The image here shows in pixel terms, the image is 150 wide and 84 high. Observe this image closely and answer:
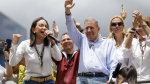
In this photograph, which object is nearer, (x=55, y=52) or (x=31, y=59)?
(x=31, y=59)

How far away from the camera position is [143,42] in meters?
5.17

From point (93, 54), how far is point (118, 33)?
2.30 feet

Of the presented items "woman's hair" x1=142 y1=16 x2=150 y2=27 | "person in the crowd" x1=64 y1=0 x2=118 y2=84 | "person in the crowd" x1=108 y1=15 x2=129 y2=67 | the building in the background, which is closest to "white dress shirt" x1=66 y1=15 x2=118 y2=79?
"person in the crowd" x1=64 y1=0 x2=118 y2=84

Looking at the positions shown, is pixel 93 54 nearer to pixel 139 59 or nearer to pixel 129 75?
pixel 139 59

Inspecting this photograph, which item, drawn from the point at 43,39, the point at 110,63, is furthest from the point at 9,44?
the point at 110,63

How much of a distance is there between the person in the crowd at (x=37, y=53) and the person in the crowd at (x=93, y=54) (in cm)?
42

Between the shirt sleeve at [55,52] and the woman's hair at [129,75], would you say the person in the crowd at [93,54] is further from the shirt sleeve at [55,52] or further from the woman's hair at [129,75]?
the woman's hair at [129,75]

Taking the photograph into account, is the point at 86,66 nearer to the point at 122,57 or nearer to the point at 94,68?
the point at 94,68

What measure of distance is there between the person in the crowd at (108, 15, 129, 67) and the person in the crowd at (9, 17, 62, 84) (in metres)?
1.05

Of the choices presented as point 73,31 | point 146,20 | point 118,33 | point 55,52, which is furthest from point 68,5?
point 146,20

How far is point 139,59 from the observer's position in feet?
16.8

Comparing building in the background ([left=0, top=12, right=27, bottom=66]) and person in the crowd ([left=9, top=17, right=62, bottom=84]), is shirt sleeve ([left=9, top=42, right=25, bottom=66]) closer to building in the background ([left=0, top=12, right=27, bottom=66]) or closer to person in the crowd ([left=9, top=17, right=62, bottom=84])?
person in the crowd ([left=9, top=17, right=62, bottom=84])

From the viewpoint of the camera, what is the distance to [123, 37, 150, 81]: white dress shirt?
503cm

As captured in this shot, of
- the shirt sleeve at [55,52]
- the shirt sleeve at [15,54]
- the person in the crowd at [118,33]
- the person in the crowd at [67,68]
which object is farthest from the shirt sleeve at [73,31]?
the shirt sleeve at [15,54]
